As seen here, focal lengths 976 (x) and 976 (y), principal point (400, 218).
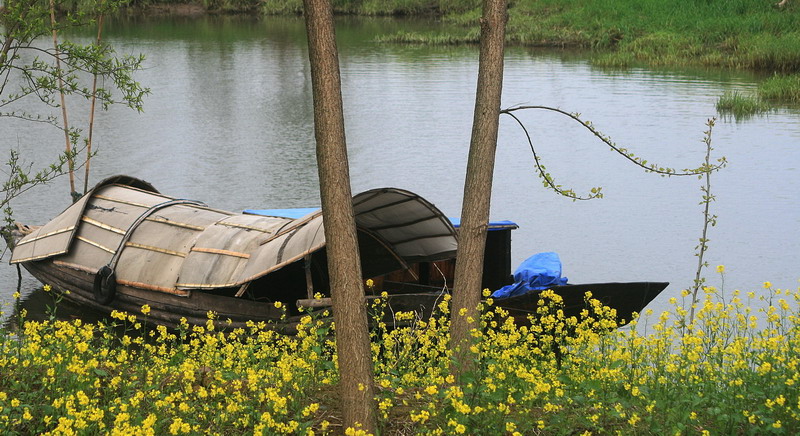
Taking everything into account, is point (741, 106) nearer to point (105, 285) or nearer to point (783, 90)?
point (783, 90)

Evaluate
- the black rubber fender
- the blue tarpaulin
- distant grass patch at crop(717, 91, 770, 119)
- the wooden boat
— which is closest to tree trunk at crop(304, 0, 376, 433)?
the wooden boat

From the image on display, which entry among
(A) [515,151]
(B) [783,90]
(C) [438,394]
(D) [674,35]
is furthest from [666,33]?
(C) [438,394]

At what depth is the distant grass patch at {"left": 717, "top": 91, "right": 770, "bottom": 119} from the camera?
25.4 metres

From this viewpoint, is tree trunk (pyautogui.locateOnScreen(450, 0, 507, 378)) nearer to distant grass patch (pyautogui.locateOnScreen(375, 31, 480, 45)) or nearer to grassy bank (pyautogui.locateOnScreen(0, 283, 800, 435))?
grassy bank (pyautogui.locateOnScreen(0, 283, 800, 435))

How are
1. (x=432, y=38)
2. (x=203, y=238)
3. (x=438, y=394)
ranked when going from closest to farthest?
(x=438, y=394) → (x=203, y=238) → (x=432, y=38)

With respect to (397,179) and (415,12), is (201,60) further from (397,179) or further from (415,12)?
(415,12)

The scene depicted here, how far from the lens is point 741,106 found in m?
25.5

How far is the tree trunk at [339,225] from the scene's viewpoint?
18.8ft

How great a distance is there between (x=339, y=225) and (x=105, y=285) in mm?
6665

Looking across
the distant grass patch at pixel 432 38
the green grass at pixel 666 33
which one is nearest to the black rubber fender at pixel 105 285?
the green grass at pixel 666 33

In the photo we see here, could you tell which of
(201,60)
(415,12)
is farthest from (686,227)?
(415,12)

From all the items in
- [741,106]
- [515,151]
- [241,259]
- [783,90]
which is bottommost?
[515,151]

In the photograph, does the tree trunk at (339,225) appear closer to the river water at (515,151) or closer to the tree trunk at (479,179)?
the tree trunk at (479,179)

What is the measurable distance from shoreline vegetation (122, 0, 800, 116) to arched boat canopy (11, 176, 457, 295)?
56.2ft
